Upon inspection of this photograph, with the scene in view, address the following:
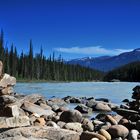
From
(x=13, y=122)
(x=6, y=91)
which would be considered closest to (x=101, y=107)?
(x=6, y=91)

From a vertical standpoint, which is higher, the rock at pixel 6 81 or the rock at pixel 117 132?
the rock at pixel 6 81

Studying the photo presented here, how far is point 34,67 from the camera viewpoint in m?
146

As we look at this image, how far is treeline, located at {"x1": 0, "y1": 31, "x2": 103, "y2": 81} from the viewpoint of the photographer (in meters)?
126

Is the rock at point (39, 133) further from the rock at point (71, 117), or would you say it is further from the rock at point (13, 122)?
the rock at point (71, 117)

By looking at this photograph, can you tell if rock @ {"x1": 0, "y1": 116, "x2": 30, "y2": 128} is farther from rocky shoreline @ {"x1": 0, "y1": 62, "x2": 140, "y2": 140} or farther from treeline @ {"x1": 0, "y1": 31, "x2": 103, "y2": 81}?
treeline @ {"x1": 0, "y1": 31, "x2": 103, "y2": 81}

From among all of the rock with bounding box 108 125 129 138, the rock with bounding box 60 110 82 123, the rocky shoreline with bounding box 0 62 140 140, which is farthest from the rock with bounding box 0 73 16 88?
the rock with bounding box 108 125 129 138

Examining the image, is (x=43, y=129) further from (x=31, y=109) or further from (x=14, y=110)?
(x=31, y=109)

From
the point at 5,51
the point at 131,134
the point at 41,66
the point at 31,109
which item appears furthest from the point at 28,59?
the point at 131,134

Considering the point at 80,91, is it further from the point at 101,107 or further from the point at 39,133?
the point at 39,133

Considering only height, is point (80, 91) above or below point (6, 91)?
below

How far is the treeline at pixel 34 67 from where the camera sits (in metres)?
126

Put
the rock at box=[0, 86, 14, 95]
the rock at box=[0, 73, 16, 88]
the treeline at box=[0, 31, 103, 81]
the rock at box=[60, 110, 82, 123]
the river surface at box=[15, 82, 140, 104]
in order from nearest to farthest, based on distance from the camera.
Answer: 1. the rock at box=[0, 73, 16, 88]
2. the rock at box=[0, 86, 14, 95]
3. the rock at box=[60, 110, 82, 123]
4. the river surface at box=[15, 82, 140, 104]
5. the treeline at box=[0, 31, 103, 81]

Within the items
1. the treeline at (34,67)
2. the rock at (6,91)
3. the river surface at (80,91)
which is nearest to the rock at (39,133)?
the rock at (6,91)

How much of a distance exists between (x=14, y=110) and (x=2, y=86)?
5.83ft
